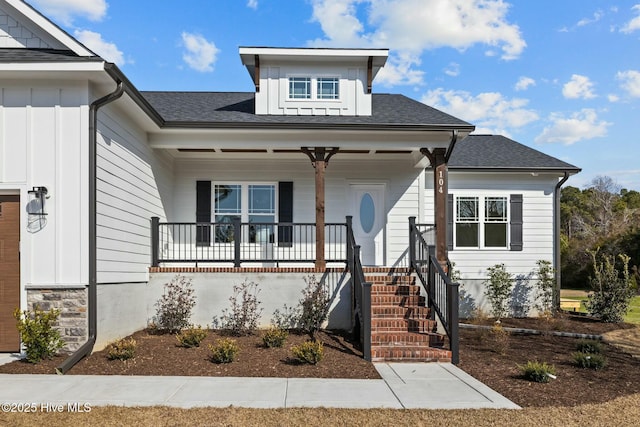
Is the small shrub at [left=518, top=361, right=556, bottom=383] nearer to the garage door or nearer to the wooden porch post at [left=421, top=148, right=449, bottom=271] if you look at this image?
the wooden porch post at [left=421, top=148, right=449, bottom=271]

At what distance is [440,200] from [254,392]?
5969mm

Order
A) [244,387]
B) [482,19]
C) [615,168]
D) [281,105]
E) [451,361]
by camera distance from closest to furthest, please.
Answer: [244,387]
[451,361]
[281,105]
[482,19]
[615,168]

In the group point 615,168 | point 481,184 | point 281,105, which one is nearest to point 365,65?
point 281,105

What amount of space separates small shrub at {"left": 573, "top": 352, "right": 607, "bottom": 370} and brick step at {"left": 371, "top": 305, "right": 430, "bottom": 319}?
2446mm

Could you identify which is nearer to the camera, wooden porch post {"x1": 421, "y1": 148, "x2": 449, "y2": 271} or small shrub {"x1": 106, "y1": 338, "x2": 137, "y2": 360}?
small shrub {"x1": 106, "y1": 338, "x2": 137, "y2": 360}

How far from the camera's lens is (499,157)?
1381 cm

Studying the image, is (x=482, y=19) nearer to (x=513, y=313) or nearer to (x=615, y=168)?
(x=513, y=313)

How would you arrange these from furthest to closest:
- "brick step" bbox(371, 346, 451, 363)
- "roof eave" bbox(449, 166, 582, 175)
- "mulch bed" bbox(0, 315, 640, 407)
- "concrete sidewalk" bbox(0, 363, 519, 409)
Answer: "roof eave" bbox(449, 166, 582, 175) → "brick step" bbox(371, 346, 451, 363) → "mulch bed" bbox(0, 315, 640, 407) → "concrete sidewalk" bbox(0, 363, 519, 409)

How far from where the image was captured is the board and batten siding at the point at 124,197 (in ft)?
25.9

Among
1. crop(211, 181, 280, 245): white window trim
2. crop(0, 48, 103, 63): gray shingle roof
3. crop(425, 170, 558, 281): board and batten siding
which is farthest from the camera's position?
crop(425, 170, 558, 281): board and batten siding

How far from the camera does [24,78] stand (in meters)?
7.47

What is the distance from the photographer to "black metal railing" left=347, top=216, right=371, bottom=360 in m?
7.84

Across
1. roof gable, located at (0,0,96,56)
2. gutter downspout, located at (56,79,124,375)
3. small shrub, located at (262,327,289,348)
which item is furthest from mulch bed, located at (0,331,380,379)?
roof gable, located at (0,0,96,56)

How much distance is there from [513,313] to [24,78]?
467 inches
